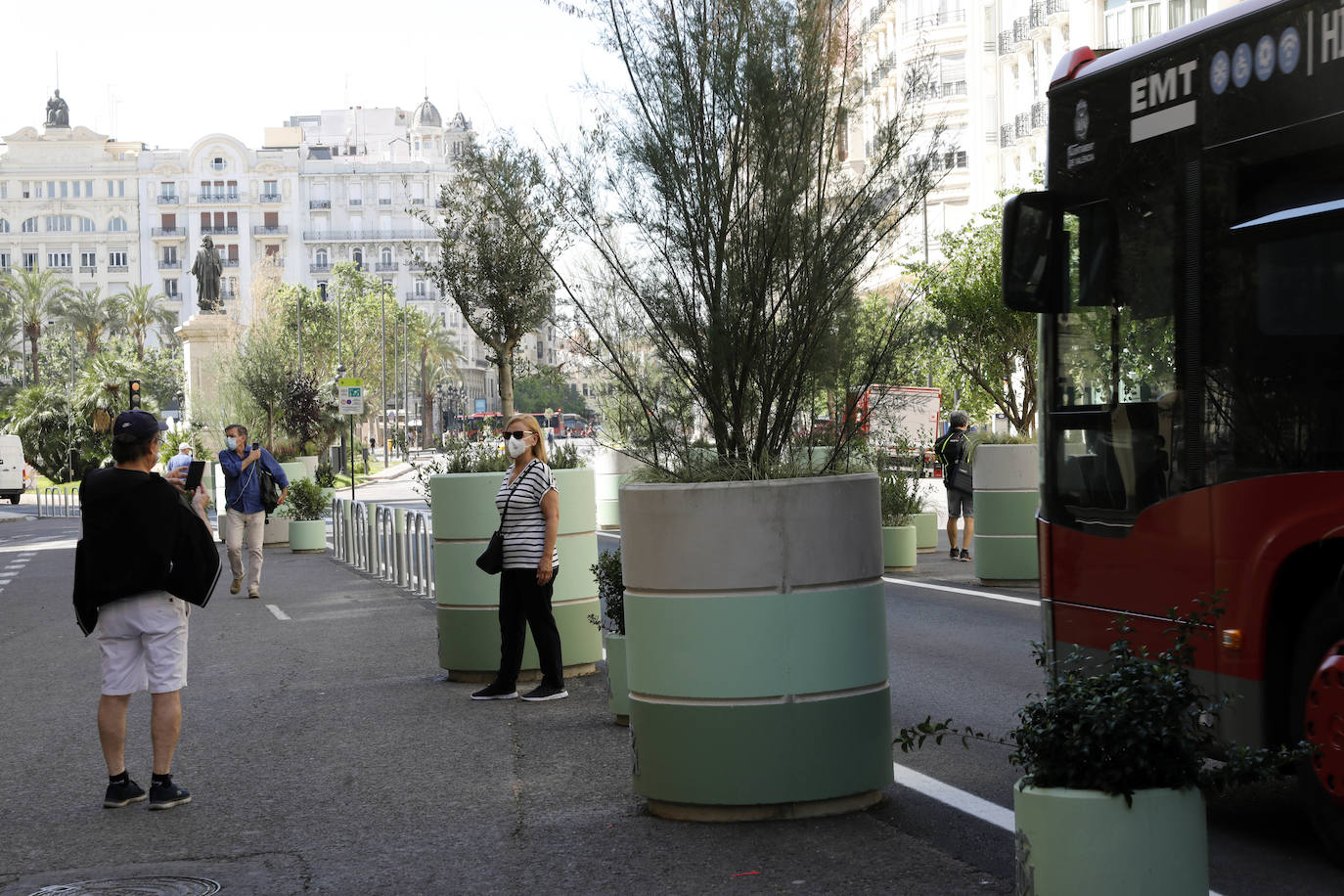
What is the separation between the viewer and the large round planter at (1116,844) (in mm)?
4781

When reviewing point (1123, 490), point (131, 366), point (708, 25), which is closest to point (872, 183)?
point (708, 25)

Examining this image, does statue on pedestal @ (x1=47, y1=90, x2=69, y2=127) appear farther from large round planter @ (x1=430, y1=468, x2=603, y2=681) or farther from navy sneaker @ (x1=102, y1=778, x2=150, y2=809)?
navy sneaker @ (x1=102, y1=778, x2=150, y2=809)

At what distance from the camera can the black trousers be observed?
1024 centimetres

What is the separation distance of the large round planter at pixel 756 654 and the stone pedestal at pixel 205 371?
3913 cm

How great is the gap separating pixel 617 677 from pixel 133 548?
269 cm

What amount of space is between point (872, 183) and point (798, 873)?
338 centimetres

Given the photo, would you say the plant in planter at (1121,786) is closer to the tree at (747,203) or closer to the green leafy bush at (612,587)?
the tree at (747,203)

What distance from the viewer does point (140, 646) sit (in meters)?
7.73

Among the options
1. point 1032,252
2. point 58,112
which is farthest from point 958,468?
point 58,112

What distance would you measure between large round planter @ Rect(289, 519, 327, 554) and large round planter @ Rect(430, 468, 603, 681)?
17.1 metres

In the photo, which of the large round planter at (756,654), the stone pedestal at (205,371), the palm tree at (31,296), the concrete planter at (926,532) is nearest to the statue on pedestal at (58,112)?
the palm tree at (31,296)

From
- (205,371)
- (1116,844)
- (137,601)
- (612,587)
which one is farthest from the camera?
(205,371)

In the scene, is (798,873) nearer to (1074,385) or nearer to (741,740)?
(741,740)

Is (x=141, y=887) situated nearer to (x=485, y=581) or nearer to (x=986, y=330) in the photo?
(x=485, y=581)
